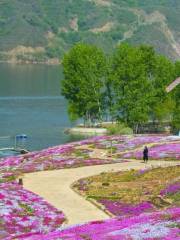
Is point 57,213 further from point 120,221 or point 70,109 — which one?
point 70,109

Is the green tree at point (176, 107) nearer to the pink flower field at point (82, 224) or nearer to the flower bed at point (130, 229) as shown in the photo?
the pink flower field at point (82, 224)

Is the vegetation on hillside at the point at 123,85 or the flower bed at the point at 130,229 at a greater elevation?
the vegetation on hillside at the point at 123,85

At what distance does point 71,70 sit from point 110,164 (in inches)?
2967

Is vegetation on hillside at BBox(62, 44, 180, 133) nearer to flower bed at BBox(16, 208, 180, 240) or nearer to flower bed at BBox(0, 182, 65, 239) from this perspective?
flower bed at BBox(0, 182, 65, 239)

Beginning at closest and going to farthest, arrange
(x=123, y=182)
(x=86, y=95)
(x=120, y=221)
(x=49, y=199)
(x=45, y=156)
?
(x=120, y=221) → (x=49, y=199) → (x=123, y=182) → (x=45, y=156) → (x=86, y=95)

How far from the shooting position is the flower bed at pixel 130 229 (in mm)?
31000

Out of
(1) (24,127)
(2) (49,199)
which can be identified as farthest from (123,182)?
(1) (24,127)

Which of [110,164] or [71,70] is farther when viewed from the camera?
[71,70]

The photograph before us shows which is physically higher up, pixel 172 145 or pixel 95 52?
pixel 95 52

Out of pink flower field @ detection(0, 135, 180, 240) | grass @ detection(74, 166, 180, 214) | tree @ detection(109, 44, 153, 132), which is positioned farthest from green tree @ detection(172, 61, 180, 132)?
grass @ detection(74, 166, 180, 214)

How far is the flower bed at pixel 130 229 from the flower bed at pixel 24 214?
6.12 m

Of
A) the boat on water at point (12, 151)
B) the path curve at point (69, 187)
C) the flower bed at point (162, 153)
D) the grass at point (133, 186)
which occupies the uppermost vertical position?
the flower bed at point (162, 153)

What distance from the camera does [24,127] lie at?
15788 cm

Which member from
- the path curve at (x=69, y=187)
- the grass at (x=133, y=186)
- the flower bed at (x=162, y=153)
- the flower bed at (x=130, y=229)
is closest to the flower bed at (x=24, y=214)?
the path curve at (x=69, y=187)
